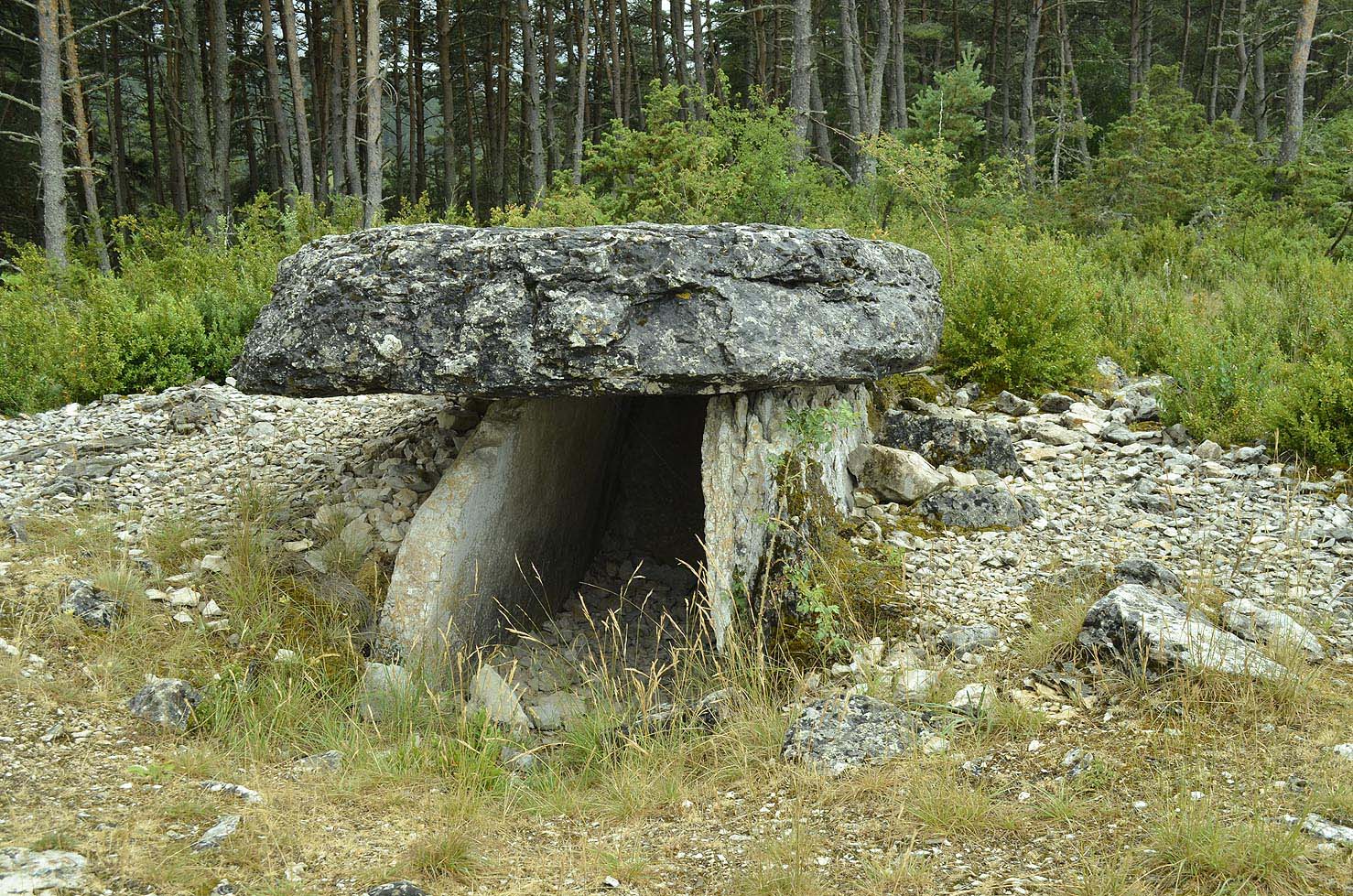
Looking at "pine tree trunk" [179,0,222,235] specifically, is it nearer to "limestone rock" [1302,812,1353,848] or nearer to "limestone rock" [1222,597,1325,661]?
"limestone rock" [1222,597,1325,661]

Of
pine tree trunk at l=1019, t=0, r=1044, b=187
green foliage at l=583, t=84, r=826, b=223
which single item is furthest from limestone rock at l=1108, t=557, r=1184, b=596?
pine tree trunk at l=1019, t=0, r=1044, b=187

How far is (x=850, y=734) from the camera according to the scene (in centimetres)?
324

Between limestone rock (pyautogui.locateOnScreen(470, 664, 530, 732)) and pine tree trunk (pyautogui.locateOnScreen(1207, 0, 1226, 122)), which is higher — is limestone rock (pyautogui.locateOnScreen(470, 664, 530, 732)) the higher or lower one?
the lower one

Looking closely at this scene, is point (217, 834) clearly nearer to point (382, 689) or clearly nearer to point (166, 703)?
point (166, 703)

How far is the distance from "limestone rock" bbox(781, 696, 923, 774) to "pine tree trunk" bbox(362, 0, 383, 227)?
1113cm

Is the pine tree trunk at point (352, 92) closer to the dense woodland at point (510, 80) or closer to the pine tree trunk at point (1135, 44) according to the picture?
the dense woodland at point (510, 80)

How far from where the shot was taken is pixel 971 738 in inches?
Answer: 124

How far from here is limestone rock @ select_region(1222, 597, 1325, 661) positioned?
11.0ft

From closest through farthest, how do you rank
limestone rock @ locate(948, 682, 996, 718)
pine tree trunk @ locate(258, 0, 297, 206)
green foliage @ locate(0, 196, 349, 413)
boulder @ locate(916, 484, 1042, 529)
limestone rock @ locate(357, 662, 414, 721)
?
limestone rock @ locate(948, 682, 996, 718), limestone rock @ locate(357, 662, 414, 721), boulder @ locate(916, 484, 1042, 529), green foliage @ locate(0, 196, 349, 413), pine tree trunk @ locate(258, 0, 297, 206)

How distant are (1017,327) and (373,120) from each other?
10222 mm

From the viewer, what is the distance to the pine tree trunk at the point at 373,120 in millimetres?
12812

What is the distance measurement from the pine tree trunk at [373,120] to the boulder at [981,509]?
1012 centimetres

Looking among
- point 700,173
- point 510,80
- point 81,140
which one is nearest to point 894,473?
point 700,173

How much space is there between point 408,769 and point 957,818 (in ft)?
5.87
